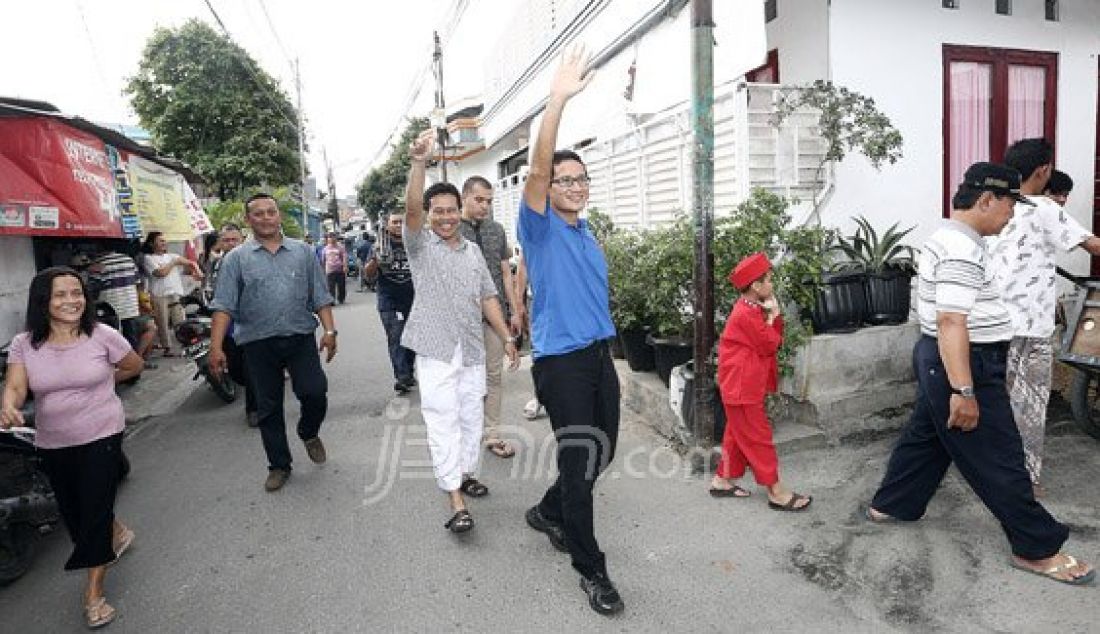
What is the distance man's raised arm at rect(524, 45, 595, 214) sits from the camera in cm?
280

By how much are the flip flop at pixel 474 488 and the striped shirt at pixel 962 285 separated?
104 inches

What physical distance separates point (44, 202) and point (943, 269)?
23.4 ft

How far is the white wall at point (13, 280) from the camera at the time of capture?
766 centimetres

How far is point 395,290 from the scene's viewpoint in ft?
23.0

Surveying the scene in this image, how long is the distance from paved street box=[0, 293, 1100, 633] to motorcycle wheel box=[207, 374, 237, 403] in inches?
80.2

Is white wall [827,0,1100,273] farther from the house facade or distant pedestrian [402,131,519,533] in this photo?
distant pedestrian [402,131,519,533]

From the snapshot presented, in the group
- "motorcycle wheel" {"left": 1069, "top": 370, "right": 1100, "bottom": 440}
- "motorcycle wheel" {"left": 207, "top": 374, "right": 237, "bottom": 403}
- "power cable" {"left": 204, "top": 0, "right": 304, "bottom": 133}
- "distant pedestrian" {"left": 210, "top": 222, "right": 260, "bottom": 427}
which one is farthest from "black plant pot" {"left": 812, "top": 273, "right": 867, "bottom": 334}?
"power cable" {"left": 204, "top": 0, "right": 304, "bottom": 133}

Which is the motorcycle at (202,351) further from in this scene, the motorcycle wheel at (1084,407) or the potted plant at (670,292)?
the motorcycle wheel at (1084,407)

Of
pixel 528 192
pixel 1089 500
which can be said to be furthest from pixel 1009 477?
pixel 528 192

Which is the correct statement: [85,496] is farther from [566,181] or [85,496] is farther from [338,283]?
[338,283]

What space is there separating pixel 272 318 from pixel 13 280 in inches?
205

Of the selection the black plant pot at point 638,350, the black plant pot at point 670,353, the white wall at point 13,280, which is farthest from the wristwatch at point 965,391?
the white wall at point 13,280

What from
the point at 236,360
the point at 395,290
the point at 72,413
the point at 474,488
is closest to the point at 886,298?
the point at 474,488

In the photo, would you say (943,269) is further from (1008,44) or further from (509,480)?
(1008,44)
